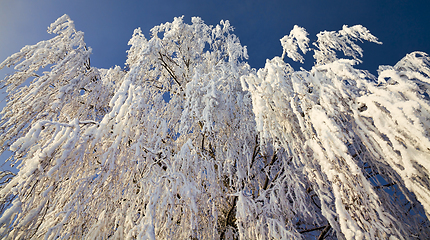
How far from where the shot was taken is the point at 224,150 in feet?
9.80

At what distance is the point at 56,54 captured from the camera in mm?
2645

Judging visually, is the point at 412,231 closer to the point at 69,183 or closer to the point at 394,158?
the point at 394,158

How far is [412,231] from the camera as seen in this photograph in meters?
1.34

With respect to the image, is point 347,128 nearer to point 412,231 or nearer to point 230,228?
point 412,231

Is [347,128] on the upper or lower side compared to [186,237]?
upper

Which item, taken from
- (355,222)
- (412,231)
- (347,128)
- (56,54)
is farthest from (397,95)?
(56,54)

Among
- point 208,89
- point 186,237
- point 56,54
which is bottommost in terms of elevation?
point 186,237

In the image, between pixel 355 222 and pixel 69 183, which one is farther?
pixel 69 183

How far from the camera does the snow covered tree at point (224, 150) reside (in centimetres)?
111

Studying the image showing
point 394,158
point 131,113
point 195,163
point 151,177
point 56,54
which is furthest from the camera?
point 56,54

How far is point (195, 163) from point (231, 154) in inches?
31.4

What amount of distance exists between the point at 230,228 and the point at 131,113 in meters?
2.24

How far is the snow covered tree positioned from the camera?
3.63ft

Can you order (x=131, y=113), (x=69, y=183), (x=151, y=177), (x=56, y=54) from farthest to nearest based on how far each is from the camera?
(x=56, y=54), (x=151, y=177), (x=131, y=113), (x=69, y=183)
